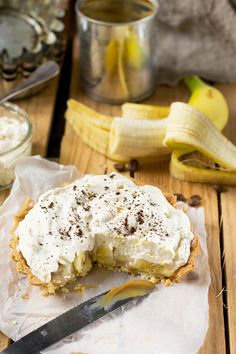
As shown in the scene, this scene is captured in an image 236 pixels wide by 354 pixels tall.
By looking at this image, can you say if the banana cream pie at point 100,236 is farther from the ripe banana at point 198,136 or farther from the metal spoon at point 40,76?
the metal spoon at point 40,76

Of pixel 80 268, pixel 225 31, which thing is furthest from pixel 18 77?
pixel 80 268

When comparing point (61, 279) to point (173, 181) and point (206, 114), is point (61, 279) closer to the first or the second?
point (173, 181)

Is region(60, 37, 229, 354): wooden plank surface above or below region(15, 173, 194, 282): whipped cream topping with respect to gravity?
below

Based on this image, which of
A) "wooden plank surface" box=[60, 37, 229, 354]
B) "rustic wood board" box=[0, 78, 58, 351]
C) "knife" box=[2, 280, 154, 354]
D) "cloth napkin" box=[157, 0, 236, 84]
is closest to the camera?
"knife" box=[2, 280, 154, 354]

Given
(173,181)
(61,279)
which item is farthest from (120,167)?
(61,279)

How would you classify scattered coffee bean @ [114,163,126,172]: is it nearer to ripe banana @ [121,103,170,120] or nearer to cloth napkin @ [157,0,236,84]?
ripe banana @ [121,103,170,120]

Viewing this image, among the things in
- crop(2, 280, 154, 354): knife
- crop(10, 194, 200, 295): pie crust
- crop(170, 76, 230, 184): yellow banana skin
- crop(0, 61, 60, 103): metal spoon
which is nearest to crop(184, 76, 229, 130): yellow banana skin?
crop(170, 76, 230, 184): yellow banana skin

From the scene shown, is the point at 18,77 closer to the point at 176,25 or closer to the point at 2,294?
the point at 176,25
